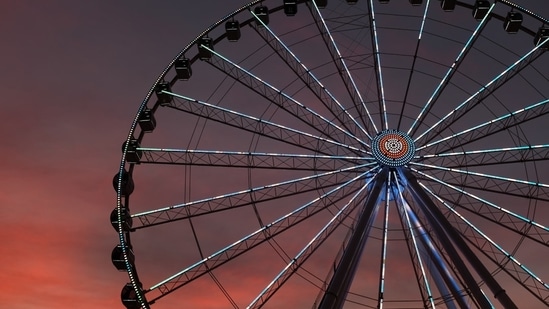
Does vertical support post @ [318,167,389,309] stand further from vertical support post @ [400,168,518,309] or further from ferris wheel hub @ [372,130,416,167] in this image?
vertical support post @ [400,168,518,309]

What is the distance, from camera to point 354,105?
2205cm

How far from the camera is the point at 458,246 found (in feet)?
57.9

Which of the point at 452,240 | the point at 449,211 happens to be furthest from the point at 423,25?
the point at 452,240

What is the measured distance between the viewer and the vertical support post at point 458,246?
1608 centimetres

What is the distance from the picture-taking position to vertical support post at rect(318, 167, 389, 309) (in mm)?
14776

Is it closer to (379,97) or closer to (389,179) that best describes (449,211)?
(389,179)

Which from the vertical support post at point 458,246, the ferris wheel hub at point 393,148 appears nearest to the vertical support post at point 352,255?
the ferris wheel hub at point 393,148

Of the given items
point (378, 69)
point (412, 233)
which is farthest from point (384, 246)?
point (378, 69)

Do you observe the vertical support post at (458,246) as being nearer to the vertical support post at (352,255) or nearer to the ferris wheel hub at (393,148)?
the ferris wheel hub at (393,148)

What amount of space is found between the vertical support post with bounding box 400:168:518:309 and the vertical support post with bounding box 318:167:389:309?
1194 millimetres

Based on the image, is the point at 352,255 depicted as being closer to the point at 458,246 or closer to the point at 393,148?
the point at 458,246

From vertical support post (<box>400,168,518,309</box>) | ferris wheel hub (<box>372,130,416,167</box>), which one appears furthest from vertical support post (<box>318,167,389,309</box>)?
vertical support post (<box>400,168,518,309</box>)

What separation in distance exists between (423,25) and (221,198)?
1044cm

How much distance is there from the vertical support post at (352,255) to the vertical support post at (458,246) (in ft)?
3.92
